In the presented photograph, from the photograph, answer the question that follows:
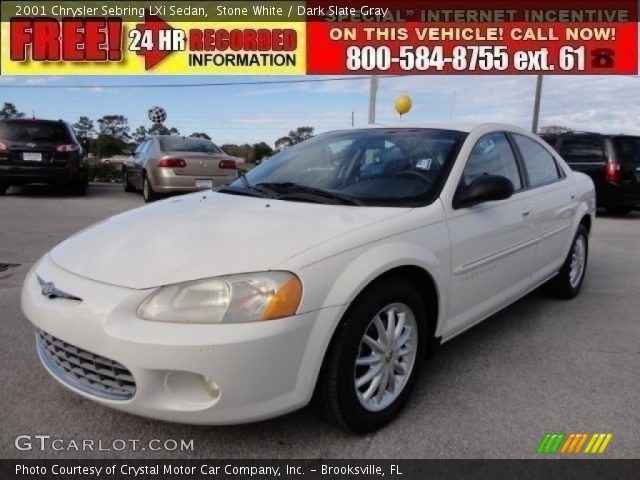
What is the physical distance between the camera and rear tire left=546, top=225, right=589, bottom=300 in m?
4.34

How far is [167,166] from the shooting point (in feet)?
31.6

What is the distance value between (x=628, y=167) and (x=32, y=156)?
37.0 feet

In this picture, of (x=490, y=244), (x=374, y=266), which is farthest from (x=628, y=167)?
(x=374, y=266)

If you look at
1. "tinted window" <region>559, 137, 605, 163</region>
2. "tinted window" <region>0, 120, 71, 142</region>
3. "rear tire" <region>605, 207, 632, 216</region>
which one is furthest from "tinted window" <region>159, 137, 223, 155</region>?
"rear tire" <region>605, 207, 632, 216</region>

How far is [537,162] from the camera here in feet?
13.0

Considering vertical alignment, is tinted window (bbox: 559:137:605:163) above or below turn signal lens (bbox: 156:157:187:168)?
above

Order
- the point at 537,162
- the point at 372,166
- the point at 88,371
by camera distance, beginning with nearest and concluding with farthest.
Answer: the point at 88,371 → the point at 372,166 → the point at 537,162

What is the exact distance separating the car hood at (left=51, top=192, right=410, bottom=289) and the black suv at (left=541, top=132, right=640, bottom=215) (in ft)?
29.3

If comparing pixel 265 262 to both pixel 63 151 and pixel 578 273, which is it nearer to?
pixel 578 273

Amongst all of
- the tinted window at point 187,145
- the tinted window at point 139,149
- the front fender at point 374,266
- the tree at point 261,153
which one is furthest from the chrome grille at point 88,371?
the tinted window at point 139,149

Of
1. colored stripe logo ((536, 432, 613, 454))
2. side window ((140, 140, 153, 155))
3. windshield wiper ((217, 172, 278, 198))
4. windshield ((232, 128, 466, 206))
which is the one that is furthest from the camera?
side window ((140, 140, 153, 155))

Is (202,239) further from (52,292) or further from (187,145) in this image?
(187,145)

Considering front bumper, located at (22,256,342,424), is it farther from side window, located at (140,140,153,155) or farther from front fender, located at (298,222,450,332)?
side window, located at (140,140,153,155)

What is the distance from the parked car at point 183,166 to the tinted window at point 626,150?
7122 mm
